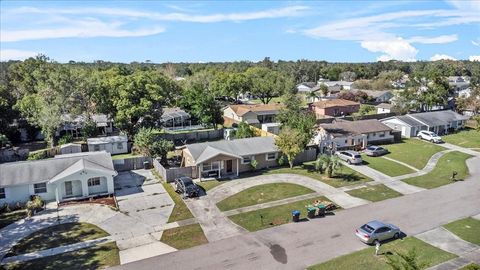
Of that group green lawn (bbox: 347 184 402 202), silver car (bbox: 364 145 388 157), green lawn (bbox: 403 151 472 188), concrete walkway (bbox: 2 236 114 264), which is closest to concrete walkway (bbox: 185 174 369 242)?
green lawn (bbox: 347 184 402 202)

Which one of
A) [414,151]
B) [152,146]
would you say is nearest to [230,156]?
[152,146]

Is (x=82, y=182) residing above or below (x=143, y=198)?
above

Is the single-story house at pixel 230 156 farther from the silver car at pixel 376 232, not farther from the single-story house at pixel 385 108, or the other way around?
the single-story house at pixel 385 108

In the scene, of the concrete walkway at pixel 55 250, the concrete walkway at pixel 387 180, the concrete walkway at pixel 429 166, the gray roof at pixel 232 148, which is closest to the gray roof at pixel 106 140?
the gray roof at pixel 232 148

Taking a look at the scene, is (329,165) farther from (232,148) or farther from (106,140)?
(106,140)

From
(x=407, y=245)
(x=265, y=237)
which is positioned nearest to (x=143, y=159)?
(x=265, y=237)
